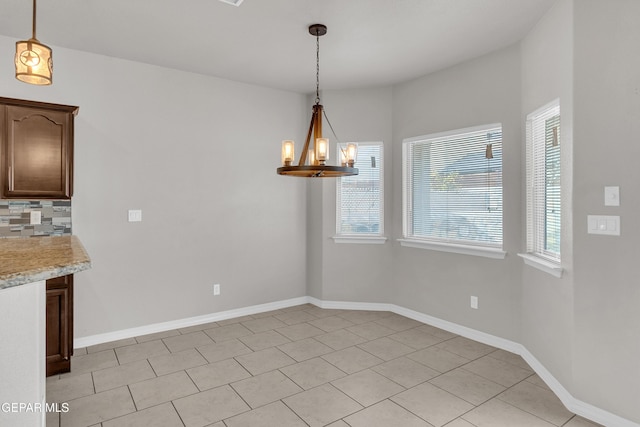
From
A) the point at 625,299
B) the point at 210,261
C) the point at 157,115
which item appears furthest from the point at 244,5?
the point at 625,299

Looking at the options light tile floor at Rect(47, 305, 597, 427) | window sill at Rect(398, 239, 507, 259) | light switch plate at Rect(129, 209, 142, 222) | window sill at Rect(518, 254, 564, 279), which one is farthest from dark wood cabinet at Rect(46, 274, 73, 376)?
window sill at Rect(518, 254, 564, 279)

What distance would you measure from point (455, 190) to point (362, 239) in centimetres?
126

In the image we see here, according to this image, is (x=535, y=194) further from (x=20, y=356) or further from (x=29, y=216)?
(x=29, y=216)

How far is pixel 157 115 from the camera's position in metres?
3.95

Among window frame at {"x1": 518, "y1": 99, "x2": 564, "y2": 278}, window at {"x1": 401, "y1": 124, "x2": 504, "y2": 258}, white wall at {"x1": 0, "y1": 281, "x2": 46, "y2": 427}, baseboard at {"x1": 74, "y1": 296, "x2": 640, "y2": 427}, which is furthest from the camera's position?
window at {"x1": 401, "y1": 124, "x2": 504, "y2": 258}

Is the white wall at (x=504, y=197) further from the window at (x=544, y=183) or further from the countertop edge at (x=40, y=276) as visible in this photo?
the countertop edge at (x=40, y=276)

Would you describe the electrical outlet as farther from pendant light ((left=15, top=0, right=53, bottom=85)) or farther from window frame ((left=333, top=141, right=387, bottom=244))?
window frame ((left=333, top=141, right=387, bottom=244))

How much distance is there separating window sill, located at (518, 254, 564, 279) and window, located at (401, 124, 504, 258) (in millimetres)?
328

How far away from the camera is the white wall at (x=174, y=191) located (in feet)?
11.8

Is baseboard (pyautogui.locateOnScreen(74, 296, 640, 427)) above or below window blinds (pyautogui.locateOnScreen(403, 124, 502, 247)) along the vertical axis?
below

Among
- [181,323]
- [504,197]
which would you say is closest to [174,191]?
[181,323]

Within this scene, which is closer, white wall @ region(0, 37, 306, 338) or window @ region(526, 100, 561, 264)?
window @ region(526, 100, 561, 264)

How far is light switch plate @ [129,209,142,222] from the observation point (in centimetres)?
382

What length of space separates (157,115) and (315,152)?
216 cm
